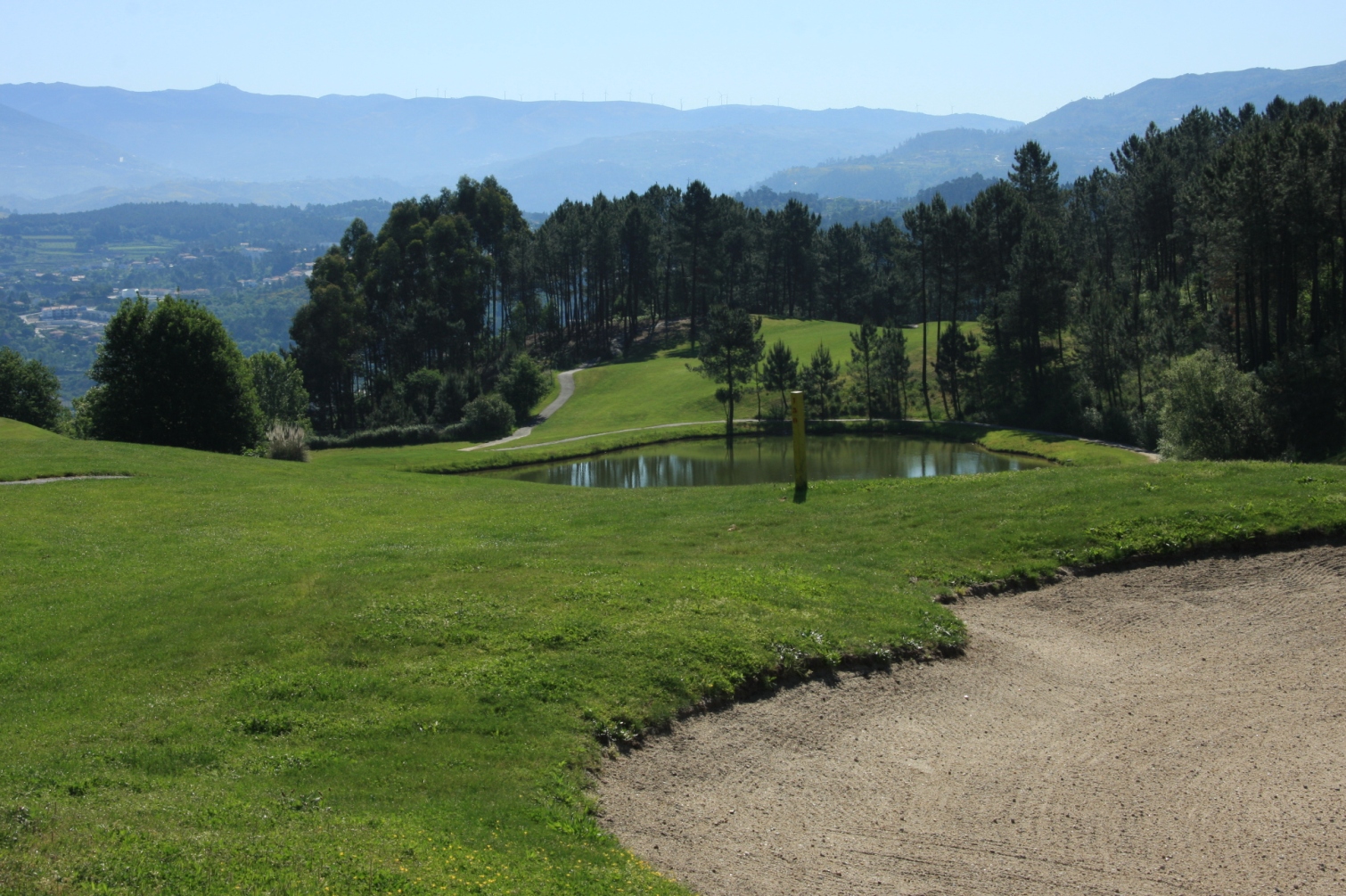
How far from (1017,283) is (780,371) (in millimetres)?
23810

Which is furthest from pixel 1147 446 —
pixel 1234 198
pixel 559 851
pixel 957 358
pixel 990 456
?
pixel 559 851

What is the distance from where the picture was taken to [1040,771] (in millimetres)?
11531

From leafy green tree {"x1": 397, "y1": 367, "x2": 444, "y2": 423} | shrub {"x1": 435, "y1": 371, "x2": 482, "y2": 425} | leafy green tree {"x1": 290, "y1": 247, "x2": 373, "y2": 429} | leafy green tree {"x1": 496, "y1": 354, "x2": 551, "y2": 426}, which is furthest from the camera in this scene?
leafy green tree {"x1": 290, "y1": 247, "x2": 373, "y2": 429}

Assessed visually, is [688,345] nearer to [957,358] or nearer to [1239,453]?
[957,358]

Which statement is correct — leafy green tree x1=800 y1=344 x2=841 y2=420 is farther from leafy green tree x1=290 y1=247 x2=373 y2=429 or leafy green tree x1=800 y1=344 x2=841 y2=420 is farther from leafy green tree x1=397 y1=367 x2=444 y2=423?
leafy green tree x1=290 y1=247 x2=373 y2=429

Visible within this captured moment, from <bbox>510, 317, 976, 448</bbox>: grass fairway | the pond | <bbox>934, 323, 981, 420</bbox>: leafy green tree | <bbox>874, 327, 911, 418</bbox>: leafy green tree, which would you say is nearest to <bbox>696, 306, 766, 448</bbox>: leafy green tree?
<bbox>510, 317, 976, 448</bbox>: grass fairway

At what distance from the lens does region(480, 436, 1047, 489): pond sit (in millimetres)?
62406

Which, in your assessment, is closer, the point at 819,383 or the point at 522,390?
the point at 819,383

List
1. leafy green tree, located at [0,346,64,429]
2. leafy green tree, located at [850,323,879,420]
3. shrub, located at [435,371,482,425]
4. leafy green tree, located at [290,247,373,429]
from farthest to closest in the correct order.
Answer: leafy green tree, located at [290,247,373,429] → shrub, located at [435,371,482,425] → leafy green tree, located at [850,323,879,420] → leafy green tree, located at [0,346,64,429]

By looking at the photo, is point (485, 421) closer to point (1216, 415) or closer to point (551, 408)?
point (551, 408)

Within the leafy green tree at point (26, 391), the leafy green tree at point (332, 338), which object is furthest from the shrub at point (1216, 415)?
the leafy green tree at point (26, 391)

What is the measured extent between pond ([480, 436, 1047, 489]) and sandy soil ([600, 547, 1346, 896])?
41.9m

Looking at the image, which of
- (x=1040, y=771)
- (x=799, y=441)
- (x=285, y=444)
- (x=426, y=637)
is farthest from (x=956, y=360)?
(x=426, y=637)

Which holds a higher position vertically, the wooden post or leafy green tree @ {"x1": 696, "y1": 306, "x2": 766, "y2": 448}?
leafy green tree @ {"x1": 696, "y1": 306, "x2": 766, "y2": 448}
